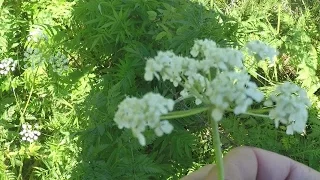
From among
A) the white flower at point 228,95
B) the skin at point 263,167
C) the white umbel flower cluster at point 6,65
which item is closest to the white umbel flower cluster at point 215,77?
the white flower at point 228,95

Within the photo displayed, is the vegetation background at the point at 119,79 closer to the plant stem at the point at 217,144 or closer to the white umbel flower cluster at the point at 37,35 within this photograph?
the white umbel flower cluster at the point at 37,35

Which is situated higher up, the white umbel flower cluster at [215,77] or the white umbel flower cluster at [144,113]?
the white umbel flower cluster at [215,77]

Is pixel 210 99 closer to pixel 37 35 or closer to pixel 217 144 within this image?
pixel 217 144

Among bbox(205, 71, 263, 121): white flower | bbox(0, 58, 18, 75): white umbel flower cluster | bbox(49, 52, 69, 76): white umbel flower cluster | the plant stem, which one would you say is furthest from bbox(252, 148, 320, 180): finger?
bbox(0, 58, 18, 75): white umbel flower cluster

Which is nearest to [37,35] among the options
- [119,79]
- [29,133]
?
[29,133]

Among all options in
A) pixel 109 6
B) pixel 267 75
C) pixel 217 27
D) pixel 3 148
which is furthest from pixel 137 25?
pixel 3 148

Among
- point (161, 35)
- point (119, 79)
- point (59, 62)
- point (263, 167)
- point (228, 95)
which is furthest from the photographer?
point (59, 62)

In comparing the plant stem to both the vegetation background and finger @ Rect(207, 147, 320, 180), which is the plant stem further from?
the vegetation background
